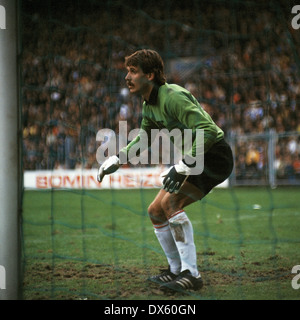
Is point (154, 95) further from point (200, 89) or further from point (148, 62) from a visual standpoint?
point (200, 89)

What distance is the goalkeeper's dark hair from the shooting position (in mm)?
2834

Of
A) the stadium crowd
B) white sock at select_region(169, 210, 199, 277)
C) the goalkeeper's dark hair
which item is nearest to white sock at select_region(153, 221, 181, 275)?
white sock at select_region(169, 210, 199, 277)

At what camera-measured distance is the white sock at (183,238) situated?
2.82m

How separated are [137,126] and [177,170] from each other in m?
8.26

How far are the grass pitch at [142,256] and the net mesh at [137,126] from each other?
15mm

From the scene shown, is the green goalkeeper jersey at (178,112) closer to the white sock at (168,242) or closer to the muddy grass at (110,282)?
the white sock at (168,242)

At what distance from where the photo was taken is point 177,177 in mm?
2660

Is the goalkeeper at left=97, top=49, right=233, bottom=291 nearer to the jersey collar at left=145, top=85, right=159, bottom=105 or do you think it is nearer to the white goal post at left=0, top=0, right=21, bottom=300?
the jersey collar at left=145, top=85, right=159, bottom=105

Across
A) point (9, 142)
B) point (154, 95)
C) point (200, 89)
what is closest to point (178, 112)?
point (154, 95)

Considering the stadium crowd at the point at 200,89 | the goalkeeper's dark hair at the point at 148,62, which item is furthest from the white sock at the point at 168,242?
the stadium crowd at the point at 200,89

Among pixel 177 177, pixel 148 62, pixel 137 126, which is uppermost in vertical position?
pixel 137 126
